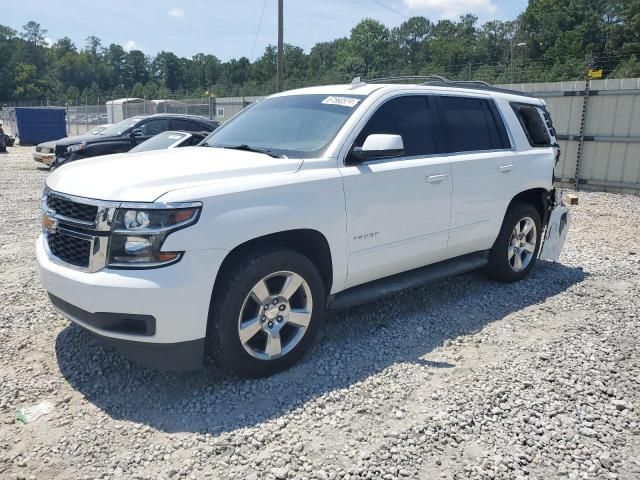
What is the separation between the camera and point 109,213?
9.99ft

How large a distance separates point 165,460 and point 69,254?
1.38 metres

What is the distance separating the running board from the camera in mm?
3993

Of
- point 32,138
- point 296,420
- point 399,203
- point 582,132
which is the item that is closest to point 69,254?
point 296,420

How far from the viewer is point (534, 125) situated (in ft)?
18.9

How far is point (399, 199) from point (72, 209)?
2276mm

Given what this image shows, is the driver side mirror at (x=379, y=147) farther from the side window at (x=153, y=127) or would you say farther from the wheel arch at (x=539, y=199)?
the side window at (x=153, y=127)

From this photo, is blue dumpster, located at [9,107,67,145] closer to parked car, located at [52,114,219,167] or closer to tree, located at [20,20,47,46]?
parked car, located at [52,114,219,167]

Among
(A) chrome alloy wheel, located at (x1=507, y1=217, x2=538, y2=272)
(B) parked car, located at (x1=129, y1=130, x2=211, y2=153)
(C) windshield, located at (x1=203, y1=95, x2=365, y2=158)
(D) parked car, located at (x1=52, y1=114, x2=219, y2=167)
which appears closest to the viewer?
(C) windshield, located at (x1=203, y1=95, x2=365, y2=158)

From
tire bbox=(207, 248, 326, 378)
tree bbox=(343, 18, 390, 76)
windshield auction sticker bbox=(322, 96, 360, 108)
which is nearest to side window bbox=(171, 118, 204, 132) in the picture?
windshield auction sticker bbox=(322, 96, 360, 108)

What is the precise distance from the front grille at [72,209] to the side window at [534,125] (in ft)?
14.3

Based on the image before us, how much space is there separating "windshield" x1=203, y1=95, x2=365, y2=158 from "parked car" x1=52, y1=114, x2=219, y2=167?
27.1 feet

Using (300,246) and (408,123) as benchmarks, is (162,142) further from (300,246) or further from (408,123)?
(300,246)

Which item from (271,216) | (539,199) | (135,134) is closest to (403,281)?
(271,216)

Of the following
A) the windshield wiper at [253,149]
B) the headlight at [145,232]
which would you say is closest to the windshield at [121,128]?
the windshield wiper at [253,149]
